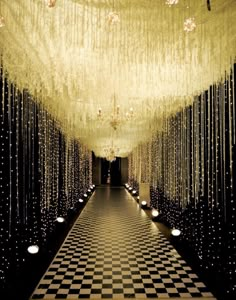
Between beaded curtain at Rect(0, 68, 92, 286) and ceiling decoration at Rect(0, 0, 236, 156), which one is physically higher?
ceiling decoration at Rect(0, 0, 236, 156)

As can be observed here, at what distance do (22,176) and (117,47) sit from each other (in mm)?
2184

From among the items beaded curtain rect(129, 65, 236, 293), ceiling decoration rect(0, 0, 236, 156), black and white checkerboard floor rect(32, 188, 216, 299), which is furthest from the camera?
black and white checkerboard floor rect(32, 188, 216, 299)

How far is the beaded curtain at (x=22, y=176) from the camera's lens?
11.4ft

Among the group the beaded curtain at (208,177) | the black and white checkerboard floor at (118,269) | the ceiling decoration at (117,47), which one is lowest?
the black and white checkerboard floor at (118,269)

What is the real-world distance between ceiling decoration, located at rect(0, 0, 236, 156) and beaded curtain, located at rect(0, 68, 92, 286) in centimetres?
40

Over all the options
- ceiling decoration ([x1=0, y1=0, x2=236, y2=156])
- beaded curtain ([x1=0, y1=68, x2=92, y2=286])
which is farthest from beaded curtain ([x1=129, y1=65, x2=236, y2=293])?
beaded curtain ([x1=0, y1=68, x2=92, y2=286])

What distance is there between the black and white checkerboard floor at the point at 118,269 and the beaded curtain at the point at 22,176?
0.64 meters

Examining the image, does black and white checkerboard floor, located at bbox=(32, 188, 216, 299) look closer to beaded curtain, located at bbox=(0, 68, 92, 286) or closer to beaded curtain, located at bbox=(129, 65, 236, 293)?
beaded curtain, located at bbox=(129, 65, 236, 293)

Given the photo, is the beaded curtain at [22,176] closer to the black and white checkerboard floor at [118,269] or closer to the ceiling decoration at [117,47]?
the ceiling decoration at [117,47]

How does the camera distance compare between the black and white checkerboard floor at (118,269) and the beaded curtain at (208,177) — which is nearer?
the beaded curtain at (208,177)

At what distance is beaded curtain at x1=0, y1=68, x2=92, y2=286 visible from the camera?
348 cm

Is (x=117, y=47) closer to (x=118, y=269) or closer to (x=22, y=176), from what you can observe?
(x=22, y=176)

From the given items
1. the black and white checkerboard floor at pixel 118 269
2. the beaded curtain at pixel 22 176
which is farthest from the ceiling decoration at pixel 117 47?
the black and white checkerboard floor at pixel 118 269

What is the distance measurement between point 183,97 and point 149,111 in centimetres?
129
